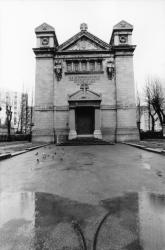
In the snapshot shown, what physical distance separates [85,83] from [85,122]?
6.18 metres

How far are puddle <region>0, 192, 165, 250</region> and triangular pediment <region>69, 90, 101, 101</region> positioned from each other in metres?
19.8

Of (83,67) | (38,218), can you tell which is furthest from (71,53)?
(38,218)

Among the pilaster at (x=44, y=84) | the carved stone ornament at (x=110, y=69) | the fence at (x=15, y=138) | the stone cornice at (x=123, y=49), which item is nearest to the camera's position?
the pilaster at (x=44, y=84)

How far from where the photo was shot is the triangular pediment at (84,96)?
2279 centimetres

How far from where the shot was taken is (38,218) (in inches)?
110

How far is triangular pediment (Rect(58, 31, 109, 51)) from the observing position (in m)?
26.2

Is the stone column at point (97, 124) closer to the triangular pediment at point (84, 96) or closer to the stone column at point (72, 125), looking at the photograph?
the triangular pediment at point (84, 96)

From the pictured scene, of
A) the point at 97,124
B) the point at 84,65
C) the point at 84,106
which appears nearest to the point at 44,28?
the point at 84,65

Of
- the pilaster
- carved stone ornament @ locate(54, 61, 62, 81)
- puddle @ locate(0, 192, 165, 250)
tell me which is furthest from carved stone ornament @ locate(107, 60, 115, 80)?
puddle @ locate(0, 192, 165, 250)

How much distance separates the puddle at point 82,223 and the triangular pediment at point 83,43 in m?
26.7

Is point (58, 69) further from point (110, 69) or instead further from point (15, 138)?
point (15, 138)

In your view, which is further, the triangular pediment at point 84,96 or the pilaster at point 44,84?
the pilaster at point 44,84

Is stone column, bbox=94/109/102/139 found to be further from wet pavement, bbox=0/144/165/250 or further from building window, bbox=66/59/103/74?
wet pavement, bbox=0/144/165/250

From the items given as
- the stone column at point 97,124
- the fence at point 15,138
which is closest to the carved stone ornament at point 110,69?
the stone column at point 97,124
